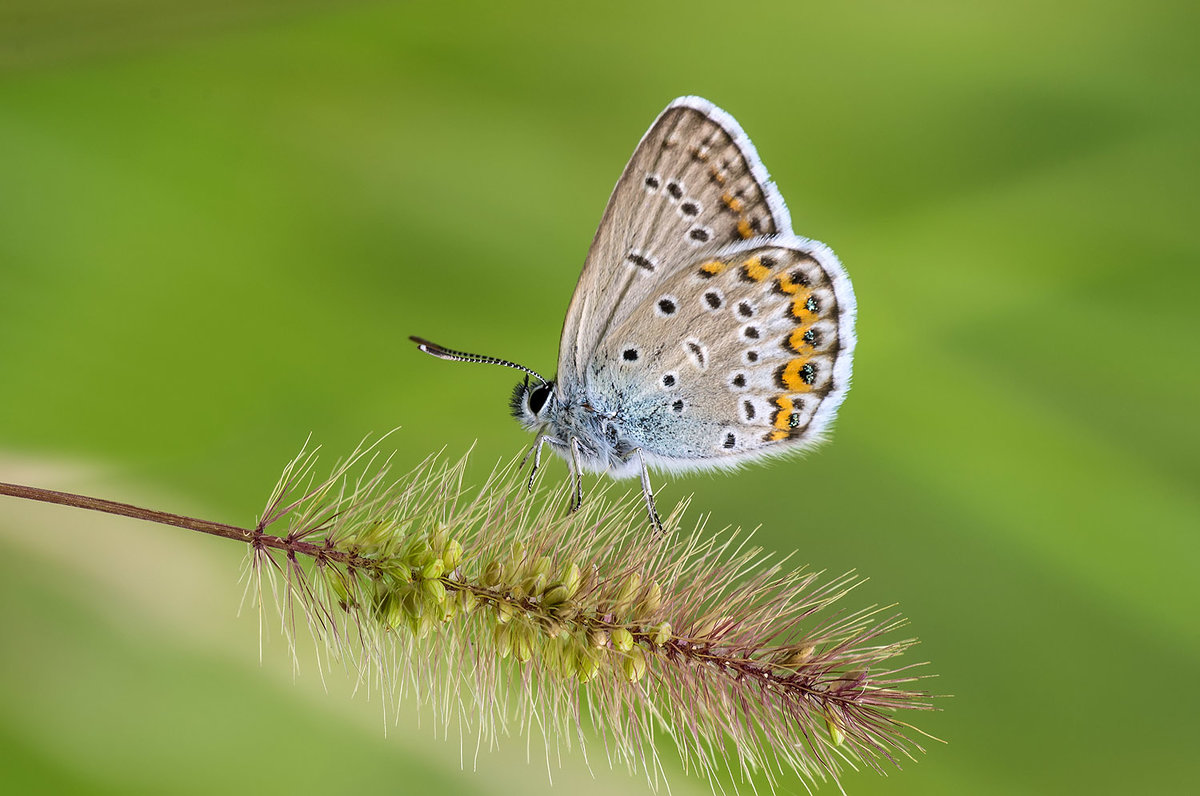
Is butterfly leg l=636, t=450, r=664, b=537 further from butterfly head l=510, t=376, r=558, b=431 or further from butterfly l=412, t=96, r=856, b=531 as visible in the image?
butterfly head l=510, t=376, r=558, b=431

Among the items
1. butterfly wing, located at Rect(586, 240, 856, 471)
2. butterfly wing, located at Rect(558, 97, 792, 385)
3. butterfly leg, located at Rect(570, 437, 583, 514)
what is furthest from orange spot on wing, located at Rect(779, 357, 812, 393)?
butterfly leg, located at Rect(570, 437, 583, 514)

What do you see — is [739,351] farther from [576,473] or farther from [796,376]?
Result: [576,473]

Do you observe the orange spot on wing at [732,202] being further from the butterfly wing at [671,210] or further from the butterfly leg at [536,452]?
the butterfly leg at [536,452]

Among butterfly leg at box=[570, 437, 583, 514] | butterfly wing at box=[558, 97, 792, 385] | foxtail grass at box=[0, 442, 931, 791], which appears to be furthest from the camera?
butterfly leg at box=[570, 437, 583, 514]

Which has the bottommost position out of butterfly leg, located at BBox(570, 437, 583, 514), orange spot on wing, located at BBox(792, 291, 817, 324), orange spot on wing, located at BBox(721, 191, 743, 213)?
butterfly leg, located at BBox(570, 437, 583, 514)

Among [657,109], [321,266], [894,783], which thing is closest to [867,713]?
[894,783]

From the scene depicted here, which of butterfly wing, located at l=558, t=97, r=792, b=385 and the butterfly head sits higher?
butterfly wing, located at l=558, t=97, r=792, b=385
